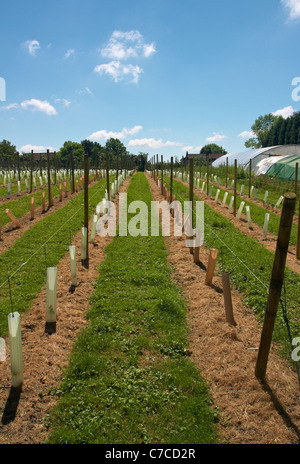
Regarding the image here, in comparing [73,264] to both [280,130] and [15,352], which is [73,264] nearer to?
[15,352]

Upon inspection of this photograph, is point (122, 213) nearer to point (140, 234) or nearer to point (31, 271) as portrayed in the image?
point (140, 234)

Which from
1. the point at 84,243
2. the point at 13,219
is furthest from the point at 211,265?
the point at 13,219

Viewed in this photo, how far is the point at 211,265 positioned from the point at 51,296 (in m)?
3.45

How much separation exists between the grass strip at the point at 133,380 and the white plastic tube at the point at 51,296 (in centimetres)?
71

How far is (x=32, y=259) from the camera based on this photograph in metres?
8.94

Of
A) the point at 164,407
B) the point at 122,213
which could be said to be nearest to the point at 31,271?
the point at 164,407

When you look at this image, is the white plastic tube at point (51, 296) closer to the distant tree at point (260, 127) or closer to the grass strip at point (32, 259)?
the grass strip at point (32, 259)

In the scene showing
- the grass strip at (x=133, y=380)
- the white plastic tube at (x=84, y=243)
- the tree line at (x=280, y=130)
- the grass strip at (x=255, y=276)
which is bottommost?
the grass strip at (x=133, y=380)

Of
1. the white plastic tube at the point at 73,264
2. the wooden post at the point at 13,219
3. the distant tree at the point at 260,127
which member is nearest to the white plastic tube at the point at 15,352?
the white plastic tube at the point at 73,264

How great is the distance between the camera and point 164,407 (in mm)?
3809

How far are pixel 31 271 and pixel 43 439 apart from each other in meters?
5.21

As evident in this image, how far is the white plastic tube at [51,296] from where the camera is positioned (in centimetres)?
557

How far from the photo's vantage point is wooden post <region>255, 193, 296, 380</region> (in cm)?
361

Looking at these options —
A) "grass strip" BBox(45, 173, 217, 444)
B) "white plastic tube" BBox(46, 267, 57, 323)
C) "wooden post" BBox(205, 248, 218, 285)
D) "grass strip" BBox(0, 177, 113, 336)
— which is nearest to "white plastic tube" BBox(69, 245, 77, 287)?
"grass strip" BBox(0, 177, 113, 336)
